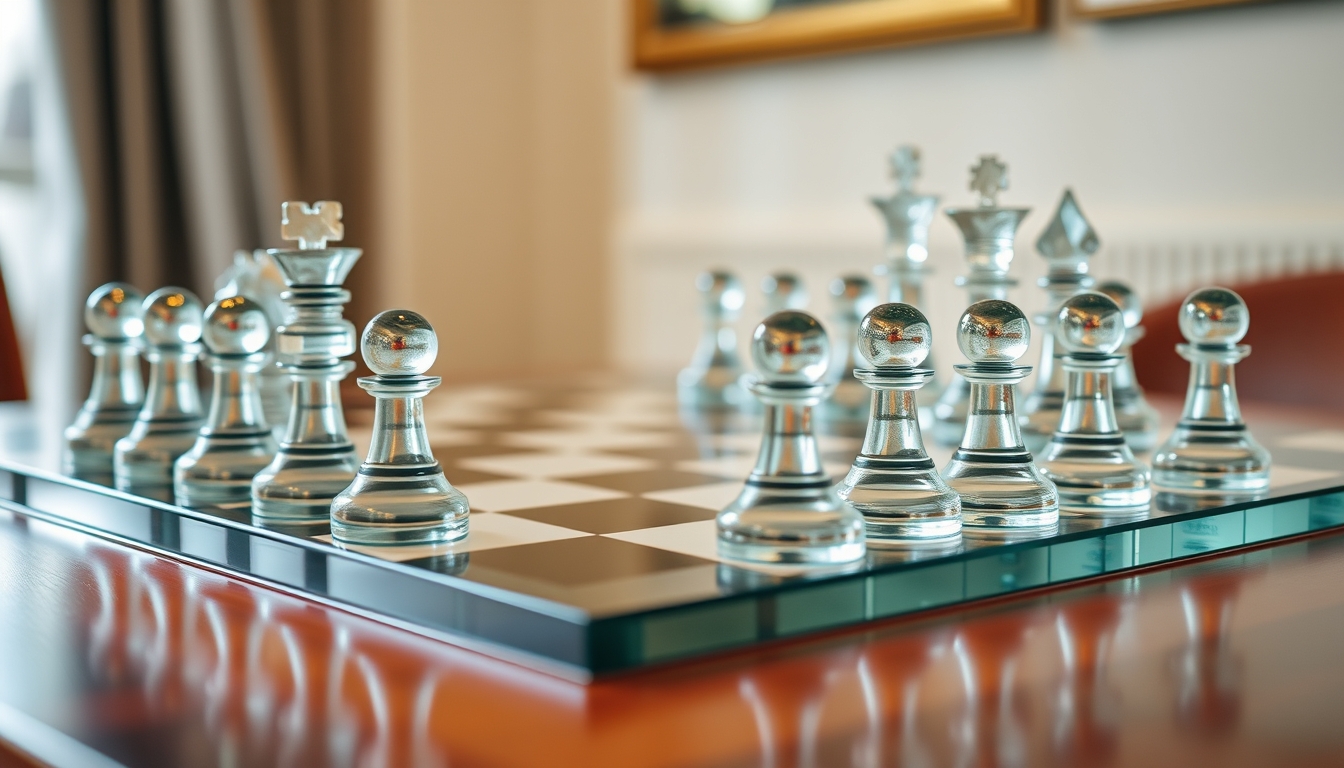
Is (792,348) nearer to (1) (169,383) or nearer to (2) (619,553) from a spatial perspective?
(2) (619,553)

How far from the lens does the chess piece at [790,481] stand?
686 millimetres

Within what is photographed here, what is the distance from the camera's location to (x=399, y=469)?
2.54 feet

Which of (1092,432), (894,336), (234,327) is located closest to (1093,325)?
→ (1092,432)

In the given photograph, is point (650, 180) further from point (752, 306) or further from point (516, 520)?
point (516, 520)

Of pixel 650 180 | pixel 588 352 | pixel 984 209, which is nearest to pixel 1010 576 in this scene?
pixel 984 209

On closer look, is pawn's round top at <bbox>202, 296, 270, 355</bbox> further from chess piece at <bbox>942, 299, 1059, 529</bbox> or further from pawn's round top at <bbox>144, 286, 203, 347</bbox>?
chess piece at <bbox>942, 299, 1059, 529</bbox>

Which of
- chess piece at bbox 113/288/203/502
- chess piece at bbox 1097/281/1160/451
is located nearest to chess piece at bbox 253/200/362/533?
chess piece at bbox 113/288/203/502

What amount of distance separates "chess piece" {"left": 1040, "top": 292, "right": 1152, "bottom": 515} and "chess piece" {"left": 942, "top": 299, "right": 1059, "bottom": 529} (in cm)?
6

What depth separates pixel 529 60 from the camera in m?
4.14

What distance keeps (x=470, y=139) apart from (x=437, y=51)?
0.26m

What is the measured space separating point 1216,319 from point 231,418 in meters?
0.69

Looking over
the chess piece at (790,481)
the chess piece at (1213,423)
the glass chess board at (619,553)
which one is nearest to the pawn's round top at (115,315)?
the glass chess board at (619,553)

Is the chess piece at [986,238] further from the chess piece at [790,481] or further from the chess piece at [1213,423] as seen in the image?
the chess piece at [790,481]

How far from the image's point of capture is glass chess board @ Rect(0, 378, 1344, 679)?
1.99 ft
